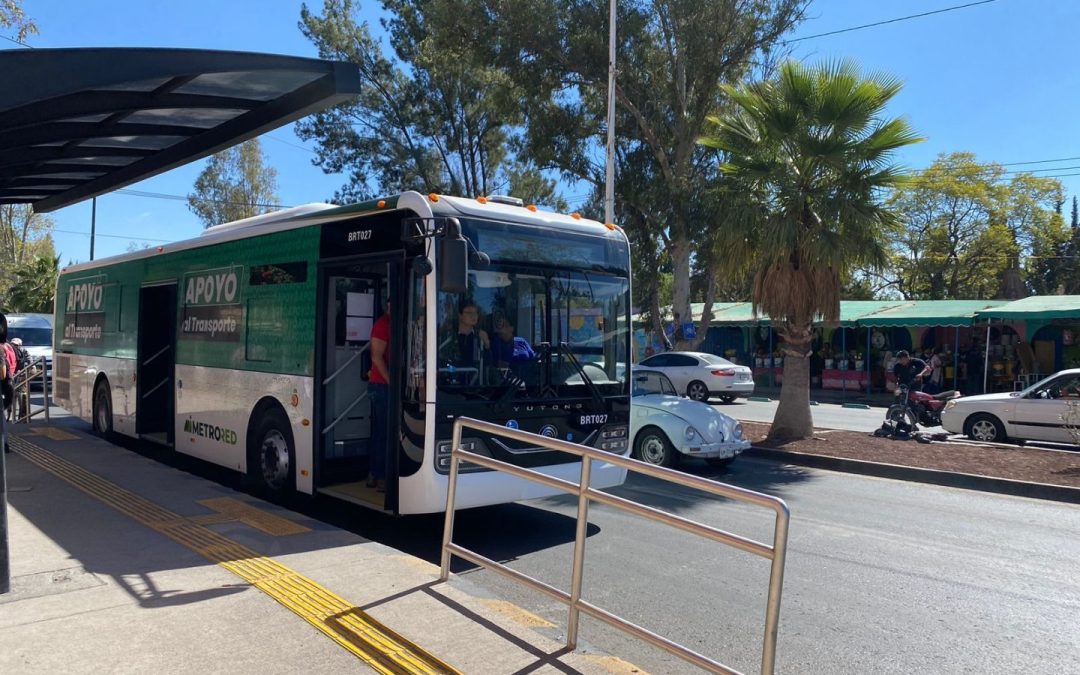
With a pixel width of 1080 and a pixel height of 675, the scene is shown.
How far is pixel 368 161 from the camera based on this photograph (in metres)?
28.3

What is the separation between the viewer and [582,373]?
7875mm

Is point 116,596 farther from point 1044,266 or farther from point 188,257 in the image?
point 1044,266

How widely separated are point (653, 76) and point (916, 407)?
933cm

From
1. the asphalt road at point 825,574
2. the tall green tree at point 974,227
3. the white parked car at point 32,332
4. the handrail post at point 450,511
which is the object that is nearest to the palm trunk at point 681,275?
the asphalt road at point 825,574

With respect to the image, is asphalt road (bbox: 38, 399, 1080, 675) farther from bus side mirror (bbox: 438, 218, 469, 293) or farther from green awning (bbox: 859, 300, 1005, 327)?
green awning (bbox: 859, 300, 1005, 327)

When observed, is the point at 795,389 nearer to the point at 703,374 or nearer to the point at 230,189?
the point at 703,374

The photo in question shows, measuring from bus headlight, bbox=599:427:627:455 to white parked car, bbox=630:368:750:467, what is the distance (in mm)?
2865

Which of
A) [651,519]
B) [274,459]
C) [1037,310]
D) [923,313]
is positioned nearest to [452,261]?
[651,519]

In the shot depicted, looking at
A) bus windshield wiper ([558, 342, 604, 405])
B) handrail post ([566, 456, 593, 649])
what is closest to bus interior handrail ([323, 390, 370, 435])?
bus windshield wiper ([558, 342, 604, 405])

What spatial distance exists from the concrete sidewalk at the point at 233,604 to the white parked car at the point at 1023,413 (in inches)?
495

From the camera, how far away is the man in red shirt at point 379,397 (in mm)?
7602

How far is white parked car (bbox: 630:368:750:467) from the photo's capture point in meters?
11.1

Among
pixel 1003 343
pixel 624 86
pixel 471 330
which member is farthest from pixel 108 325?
pixel 1003 343

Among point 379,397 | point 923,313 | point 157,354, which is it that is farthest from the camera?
point 923,313
